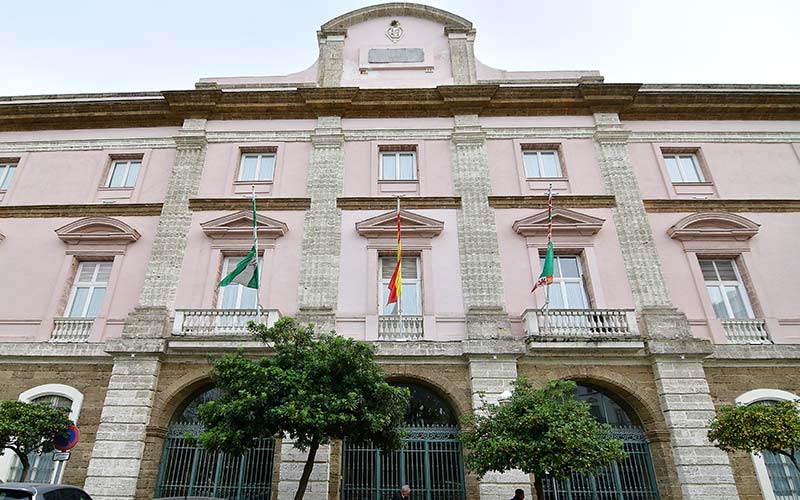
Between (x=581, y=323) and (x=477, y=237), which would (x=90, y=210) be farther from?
(x=581, y=323)

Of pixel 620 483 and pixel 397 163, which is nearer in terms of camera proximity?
pixel 620 483

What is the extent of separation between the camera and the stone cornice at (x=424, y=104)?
51.3ft

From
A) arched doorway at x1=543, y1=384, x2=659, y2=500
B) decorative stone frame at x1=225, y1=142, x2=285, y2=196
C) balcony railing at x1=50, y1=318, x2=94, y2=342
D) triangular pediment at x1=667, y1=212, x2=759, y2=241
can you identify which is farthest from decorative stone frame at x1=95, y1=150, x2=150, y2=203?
triangular pediment at x1=667, y1=212, x2=759, y2=241

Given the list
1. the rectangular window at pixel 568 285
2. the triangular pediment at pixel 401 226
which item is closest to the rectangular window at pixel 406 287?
the triangular pediment at pixel 401 226

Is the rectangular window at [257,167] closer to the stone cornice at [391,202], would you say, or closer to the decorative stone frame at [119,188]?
the stone cornice at [391,202]

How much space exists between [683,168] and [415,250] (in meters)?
8.96

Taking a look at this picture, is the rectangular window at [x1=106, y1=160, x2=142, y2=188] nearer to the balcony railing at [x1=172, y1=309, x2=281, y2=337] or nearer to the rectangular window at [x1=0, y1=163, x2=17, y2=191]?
the rectangular window at [x1=0, y1=163, x2=17, y2=191]

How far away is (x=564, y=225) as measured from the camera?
45.4 feet

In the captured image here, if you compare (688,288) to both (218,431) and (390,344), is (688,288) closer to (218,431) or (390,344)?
(390,344)

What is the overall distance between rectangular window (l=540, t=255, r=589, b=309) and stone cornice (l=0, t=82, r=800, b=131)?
5.17 metres

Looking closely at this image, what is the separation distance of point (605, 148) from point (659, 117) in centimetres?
246

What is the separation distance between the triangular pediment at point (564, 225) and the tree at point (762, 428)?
223 inches

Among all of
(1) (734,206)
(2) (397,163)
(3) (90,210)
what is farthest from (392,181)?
(1) (734,206)

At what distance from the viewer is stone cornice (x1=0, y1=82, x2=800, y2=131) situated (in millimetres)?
15648
